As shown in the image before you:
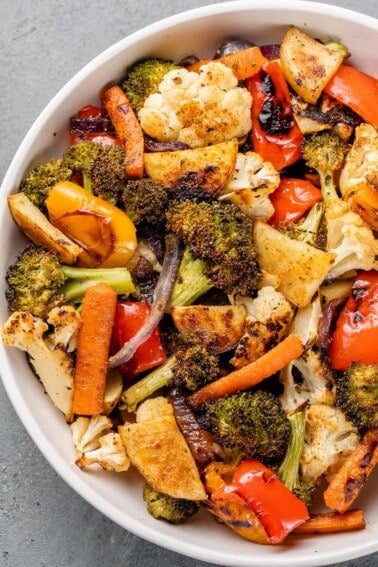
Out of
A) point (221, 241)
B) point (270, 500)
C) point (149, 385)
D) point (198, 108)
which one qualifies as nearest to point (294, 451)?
point (270, 500)

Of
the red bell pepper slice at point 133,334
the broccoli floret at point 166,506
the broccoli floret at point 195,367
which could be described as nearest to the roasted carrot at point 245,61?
the red bell pepper slice at point 133,334

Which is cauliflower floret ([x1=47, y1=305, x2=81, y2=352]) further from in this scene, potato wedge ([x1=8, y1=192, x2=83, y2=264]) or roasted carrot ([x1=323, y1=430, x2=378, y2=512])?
roasted carrot ([x1=323, y1=430, x2=378, y2=512])

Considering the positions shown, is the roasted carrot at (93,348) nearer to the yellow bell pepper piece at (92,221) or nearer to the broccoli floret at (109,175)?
the yellow bell pepper piece at (92,221)

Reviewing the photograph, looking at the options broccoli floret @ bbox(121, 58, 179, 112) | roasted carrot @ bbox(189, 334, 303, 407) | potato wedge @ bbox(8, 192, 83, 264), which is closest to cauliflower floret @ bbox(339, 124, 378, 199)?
roasted carrot @ bbox(189, 334, 303, 407)

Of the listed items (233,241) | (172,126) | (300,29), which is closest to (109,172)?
(172,126)

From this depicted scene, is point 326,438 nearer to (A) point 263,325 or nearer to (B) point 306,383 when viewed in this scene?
(B) point 306,383

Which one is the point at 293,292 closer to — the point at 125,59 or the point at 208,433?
the point at 208,433
